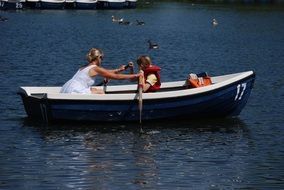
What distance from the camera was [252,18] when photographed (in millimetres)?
102562

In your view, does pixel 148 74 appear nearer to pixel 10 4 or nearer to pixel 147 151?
pixel 147 151

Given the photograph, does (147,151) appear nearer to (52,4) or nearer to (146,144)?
(146,144)

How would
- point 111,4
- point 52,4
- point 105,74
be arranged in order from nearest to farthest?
point 105,74 < point 52,4 < point 111,4

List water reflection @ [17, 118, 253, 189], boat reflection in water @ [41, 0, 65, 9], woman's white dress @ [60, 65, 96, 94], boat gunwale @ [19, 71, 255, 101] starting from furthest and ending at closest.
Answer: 1. boat reflection in water @ [41, 0, 65, 9]
2. woman's white dress @ [60, 65, 96, 94]
3. boat gunwale @ [19, 71, 255, 101]
4. water reflection @ [17, 118, 253, 189]

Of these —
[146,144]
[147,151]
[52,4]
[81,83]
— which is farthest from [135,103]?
[52,4]

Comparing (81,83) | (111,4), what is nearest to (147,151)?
(81,83)

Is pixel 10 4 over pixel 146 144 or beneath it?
beneath

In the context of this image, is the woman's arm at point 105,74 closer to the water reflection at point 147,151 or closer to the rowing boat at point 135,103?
the rowing boat at point 135,103

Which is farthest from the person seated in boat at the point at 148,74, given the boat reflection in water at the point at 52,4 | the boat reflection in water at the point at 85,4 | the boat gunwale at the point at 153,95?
the boat reflection in water at the point at 85,4

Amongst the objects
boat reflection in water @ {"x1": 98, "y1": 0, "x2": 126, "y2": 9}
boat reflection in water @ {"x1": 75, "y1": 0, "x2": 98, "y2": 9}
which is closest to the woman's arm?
boat reflection in water @ {"x1": 75, "y1": 0, "x2": 98, "y2": 9}

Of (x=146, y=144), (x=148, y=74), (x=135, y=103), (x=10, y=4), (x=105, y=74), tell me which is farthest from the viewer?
(x=10, y=4)

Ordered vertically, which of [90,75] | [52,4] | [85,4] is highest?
[90,75]

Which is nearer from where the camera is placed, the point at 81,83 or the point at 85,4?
the point at 81,83

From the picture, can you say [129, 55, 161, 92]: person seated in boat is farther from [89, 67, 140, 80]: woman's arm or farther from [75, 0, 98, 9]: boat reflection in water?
[75, 0, 98, 9]: boat reflection in water
